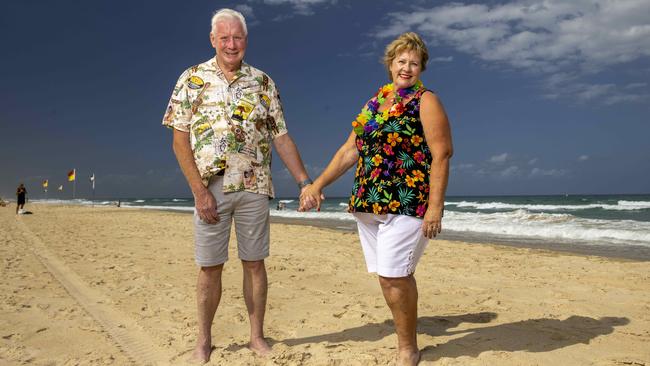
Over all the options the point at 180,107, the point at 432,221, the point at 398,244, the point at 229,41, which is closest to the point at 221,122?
the point at 180,107

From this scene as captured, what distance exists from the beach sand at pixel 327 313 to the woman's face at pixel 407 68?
1.84 meters

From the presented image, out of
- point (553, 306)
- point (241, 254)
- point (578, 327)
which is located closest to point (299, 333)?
point (241, 254)

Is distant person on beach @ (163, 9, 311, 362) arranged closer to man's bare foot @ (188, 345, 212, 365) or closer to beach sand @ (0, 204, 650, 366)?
man's bare foot @ (188, 345, 212, 365)

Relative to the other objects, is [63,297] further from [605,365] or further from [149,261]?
[605,365]

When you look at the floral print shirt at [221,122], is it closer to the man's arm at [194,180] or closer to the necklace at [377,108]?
the man's arm at [194,180]

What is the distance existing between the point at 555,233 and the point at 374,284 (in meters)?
9.97

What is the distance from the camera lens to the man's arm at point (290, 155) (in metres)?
3.30

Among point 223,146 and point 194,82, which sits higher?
point 194,82

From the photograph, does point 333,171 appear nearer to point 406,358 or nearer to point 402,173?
point 402,173

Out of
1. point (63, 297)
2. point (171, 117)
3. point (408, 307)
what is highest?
point (171, 117)

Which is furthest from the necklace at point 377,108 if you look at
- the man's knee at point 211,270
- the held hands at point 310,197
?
the man's knee at point 211,270

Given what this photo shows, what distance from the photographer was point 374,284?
5.89 meters

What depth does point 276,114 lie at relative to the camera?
3.24 metres

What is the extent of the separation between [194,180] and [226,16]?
1.07 meters
